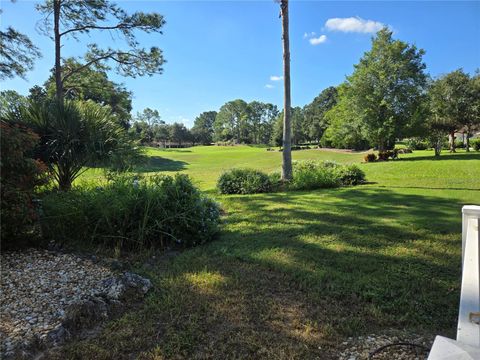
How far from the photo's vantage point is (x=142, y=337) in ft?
7.11

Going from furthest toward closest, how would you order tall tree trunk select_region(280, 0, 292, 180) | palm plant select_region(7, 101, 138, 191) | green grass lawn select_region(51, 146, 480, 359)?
tall tree trunk select_region(280, 0, 292, 180) < palm plant select_region(7, 101, 138, 191) < green grass lawn select_region(51, 146, 480, 359)

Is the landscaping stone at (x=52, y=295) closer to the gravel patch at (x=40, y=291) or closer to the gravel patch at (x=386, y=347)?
the gravel patch at (x=40, y=291)

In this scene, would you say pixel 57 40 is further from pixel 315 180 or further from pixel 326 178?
pixel 326 178

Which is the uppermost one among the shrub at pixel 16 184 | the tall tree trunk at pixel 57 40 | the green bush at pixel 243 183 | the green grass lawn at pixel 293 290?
the tall tree trunk at pixel 57 40

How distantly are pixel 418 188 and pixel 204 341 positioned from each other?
8330mm

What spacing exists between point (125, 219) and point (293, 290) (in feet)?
7.84

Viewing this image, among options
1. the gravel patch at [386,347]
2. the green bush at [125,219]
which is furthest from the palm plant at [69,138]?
the gravel patch at [386,347]

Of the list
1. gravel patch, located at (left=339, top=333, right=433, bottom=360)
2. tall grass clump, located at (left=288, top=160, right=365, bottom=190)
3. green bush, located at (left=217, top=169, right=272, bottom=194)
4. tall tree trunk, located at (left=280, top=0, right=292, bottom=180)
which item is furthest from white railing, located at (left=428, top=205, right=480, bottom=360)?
tall tree trunk, located at (left=280, top=0, right=292, bottom=180)

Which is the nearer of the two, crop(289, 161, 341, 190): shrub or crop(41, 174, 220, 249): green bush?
crop(41, 174, 220, 249): green bush

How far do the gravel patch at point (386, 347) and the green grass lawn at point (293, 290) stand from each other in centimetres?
8

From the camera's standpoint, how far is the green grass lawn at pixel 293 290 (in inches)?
82.9

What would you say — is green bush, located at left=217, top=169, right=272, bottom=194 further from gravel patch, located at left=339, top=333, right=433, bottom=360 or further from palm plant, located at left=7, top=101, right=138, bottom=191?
gravel patch, located at left=339, top=333, right=433, bottom=360

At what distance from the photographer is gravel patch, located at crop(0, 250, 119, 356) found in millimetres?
2141

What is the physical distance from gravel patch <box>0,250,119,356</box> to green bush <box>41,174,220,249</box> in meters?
0.45
